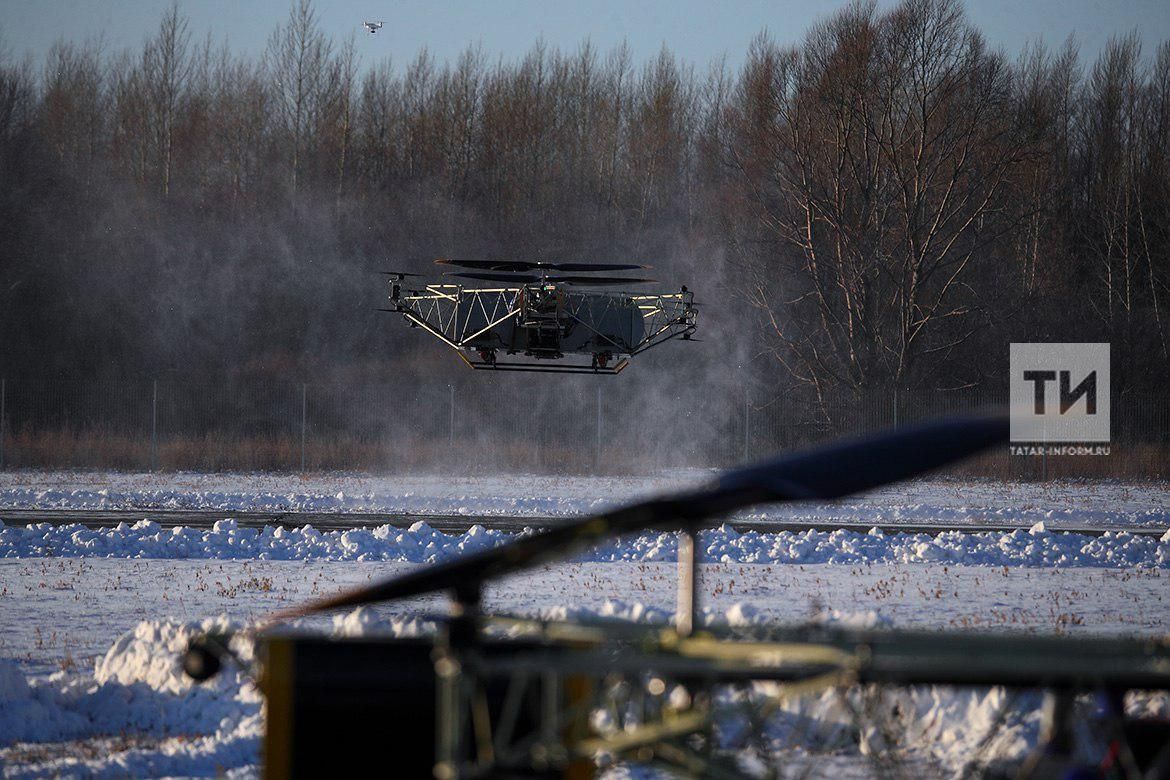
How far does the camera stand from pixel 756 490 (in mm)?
3895

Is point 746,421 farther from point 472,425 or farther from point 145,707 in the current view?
point 145,707

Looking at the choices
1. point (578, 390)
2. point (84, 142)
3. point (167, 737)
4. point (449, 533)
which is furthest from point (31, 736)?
point (84, 142)

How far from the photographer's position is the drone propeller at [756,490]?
12.7 feet

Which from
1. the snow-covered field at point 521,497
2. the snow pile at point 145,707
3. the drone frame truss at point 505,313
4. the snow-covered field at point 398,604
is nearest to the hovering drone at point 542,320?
the drone frame truss at point 505,313

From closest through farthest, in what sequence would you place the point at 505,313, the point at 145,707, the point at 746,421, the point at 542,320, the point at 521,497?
the point at 145,707, the point at 542,320, the point at 505,313, the point at 521,497, the point at 746,421

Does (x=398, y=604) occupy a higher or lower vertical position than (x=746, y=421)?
lower

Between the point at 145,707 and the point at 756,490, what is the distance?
20.2ft

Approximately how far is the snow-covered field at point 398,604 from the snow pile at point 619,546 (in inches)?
1.9

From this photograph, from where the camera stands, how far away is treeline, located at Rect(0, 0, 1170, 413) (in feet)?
140

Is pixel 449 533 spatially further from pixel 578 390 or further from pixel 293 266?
pixel 293 266

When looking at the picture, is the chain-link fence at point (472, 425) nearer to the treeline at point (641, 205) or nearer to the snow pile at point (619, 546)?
the treeline at point (641, 205)

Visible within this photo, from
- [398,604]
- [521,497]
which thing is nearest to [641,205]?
[521,497]

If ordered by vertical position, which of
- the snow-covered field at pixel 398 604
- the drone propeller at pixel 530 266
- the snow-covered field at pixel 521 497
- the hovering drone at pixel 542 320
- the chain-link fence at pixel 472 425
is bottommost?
the snow-covered field at pixel 521 497

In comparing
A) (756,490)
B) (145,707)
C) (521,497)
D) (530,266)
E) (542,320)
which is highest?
(530,266)
